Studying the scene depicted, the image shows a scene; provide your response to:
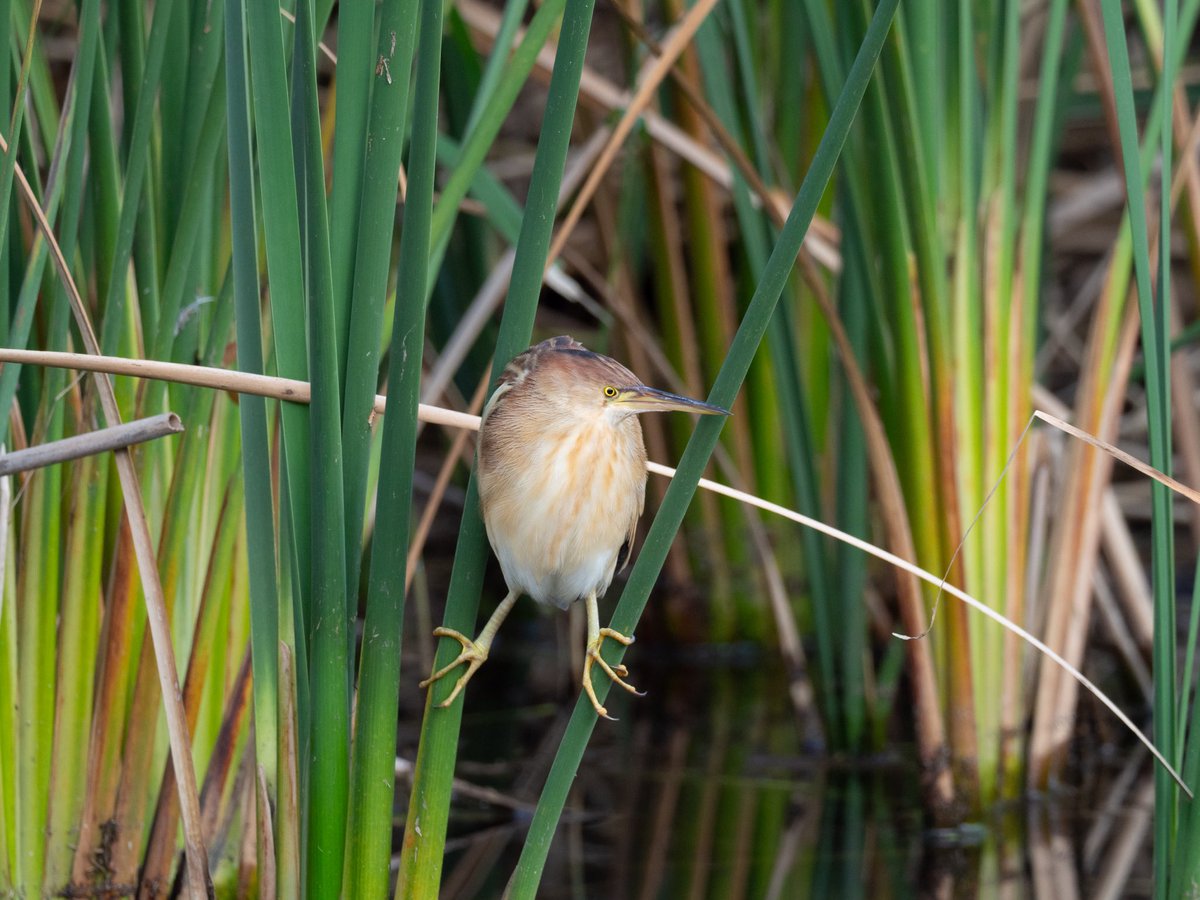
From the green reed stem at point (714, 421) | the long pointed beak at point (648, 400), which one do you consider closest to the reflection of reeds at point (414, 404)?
the green reed stem at point (714, 421)

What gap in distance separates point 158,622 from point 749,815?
1.37 metres

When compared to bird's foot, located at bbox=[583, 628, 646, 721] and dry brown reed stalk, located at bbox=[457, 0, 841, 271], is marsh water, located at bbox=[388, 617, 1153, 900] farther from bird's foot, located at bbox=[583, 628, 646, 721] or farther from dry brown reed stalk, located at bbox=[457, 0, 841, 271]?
dry brown reed stalk, located at bbox=[457, 0, 841, 271]

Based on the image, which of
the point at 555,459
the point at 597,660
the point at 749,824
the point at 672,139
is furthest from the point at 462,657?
the point at 672,139

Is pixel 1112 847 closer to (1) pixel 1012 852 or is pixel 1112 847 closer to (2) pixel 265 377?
(1) pixel 1012 852

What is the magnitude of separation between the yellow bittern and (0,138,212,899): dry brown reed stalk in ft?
1.02

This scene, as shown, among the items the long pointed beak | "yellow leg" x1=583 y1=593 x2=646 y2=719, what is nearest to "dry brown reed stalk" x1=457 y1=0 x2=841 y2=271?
the long pointed beak

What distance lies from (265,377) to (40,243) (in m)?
0.43

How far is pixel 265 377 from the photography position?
1255 millimetres

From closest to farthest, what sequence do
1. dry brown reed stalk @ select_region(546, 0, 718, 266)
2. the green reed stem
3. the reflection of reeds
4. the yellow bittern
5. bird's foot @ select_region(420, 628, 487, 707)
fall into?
the green reed stem, the reflection of reeds, bird's foot @ select_region(420, 628, 487, 707), the yellow bittern, dry brown reed stalk @ select_region(546, 0, 718, 266)

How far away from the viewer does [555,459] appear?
4.90 feet

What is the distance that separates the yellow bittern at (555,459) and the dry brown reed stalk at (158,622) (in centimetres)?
31

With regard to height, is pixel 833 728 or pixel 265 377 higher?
pixel 265 377

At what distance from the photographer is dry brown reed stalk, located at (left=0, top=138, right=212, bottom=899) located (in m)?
1.39

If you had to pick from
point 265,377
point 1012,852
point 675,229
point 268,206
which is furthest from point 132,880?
point 675,229
